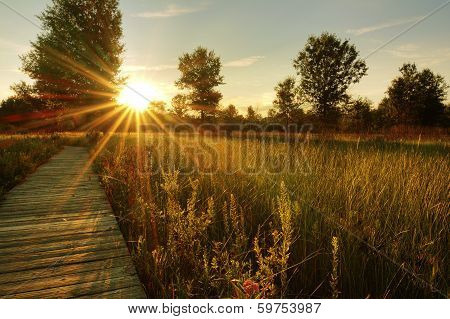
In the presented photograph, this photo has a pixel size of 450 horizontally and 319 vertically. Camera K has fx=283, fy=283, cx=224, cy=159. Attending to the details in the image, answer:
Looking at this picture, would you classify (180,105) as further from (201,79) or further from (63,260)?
(63,260)

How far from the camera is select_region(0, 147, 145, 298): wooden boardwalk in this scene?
2008 mm

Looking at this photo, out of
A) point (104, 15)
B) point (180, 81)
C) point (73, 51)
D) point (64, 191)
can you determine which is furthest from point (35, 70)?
point (64, 191)

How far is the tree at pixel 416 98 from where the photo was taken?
107ft

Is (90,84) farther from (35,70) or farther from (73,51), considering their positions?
(35,70)

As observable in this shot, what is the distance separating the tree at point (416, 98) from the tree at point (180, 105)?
81.0ft

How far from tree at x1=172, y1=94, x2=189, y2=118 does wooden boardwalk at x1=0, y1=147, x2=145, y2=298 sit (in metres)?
30.7

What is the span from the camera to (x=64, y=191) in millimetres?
4801

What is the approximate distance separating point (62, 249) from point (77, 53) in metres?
22.0

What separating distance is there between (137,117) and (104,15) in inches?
438

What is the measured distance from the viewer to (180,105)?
34969 millimetres

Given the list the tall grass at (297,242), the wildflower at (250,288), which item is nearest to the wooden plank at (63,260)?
the tall grass at (297,242)

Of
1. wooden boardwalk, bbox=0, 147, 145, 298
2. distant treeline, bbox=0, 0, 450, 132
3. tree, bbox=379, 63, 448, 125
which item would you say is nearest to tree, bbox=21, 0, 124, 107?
distant treeline, bbox=0, 0, 450, 132

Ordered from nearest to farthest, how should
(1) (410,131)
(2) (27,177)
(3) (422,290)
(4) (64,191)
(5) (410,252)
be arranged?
(3) (422,290), (5) (410,252), (4) (64,191), (2) (27,177), (1) (410,131)

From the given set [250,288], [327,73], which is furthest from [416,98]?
[250,288]
